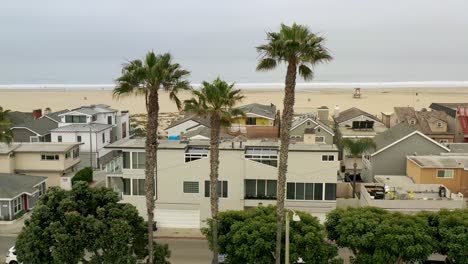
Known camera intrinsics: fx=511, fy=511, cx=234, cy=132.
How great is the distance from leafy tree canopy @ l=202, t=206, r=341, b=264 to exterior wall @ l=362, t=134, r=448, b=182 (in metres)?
23.8

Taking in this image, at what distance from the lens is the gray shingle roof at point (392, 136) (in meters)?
50.5

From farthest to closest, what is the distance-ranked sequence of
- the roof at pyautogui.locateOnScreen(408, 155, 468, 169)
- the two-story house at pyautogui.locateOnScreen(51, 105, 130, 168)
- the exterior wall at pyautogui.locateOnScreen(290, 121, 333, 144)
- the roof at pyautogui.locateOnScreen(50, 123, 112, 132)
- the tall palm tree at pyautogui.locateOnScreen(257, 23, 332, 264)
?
the roof at pyautogui.locateOnScreen(50, 123, 112, 132) < the two-story house at pyautogui.locateOnScreen(51, 105, 130, 168) < the exterior wall at pyautogui.locateOnScreen(290, 121, 333, 144) < the roof at pyautogui.locateOnScreen(408, 155, 468, 169) < the tall palm tree at pyautogui.locateOnScreen(257, 23, 332, 264)

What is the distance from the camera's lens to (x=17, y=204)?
4231cm

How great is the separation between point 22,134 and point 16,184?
1933 cm

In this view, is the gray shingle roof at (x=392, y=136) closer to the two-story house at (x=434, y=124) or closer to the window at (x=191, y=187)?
the two-story house at (x=434, y=124)

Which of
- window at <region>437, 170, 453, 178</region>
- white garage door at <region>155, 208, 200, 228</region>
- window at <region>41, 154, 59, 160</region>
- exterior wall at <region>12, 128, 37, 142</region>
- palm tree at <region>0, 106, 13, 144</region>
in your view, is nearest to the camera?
palm tree at <region>0, 106, 13, 144</region>

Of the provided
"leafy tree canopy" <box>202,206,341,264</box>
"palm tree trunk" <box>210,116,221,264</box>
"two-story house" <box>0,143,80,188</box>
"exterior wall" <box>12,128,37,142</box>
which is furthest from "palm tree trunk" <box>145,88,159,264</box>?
"exterior wall" <box>12,128,37,142</box>

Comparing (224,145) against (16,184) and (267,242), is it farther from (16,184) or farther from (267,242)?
(16,184)

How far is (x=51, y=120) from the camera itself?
211ft

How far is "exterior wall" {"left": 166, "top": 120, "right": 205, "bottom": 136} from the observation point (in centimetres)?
6187

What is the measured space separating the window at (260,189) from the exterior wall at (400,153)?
49.7 feet

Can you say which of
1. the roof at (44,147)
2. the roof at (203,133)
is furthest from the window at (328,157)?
the roof at (44,147)

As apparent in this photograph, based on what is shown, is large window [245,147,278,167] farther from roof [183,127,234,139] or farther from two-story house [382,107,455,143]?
two-story house [382,107,455,143]

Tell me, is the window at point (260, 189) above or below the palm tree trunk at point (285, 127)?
below
